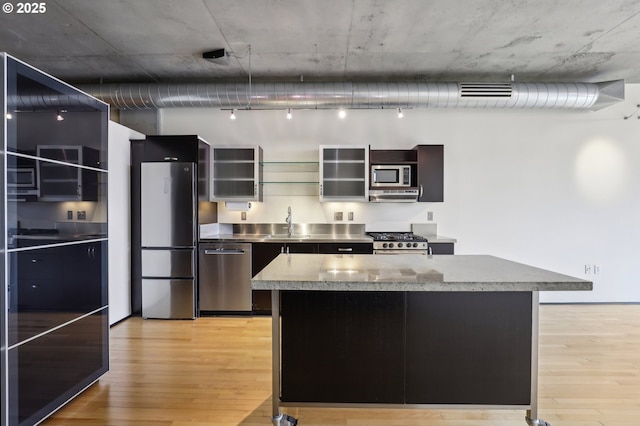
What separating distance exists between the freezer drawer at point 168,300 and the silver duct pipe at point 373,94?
2258 millimetres

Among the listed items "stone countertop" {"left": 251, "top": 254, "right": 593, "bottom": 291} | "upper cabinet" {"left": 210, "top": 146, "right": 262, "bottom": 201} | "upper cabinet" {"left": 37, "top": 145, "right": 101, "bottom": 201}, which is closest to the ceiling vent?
"stone countertop" {"left": 251, "top": 254, "right": 593, "bottom": 291}

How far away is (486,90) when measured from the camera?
394 cm

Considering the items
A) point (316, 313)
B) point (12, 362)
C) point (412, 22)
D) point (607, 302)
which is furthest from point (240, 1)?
point (607, 302)

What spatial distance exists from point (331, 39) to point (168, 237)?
9.58ft

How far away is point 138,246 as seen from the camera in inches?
165

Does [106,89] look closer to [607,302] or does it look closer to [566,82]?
[566,82]

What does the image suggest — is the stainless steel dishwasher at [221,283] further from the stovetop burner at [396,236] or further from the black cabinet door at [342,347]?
the black cabinet door at [342,347]

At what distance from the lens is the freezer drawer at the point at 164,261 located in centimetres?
412

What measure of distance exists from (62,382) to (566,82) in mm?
5758

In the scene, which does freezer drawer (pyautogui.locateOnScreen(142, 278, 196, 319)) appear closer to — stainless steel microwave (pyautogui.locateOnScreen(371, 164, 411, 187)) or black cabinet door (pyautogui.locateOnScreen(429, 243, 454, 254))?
stainless steel microwave (pyautogui.locateOnScreen(371, 164, 411, 187))

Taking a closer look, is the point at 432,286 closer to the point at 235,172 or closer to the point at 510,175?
the point at 235,172

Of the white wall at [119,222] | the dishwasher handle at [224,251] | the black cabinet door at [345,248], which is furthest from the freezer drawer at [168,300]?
the black cabinet door at [345,248]

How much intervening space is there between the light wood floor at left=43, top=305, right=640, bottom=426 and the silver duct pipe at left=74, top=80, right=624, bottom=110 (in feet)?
8.73

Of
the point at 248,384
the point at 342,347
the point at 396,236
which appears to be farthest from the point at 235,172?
the point at 342,347
